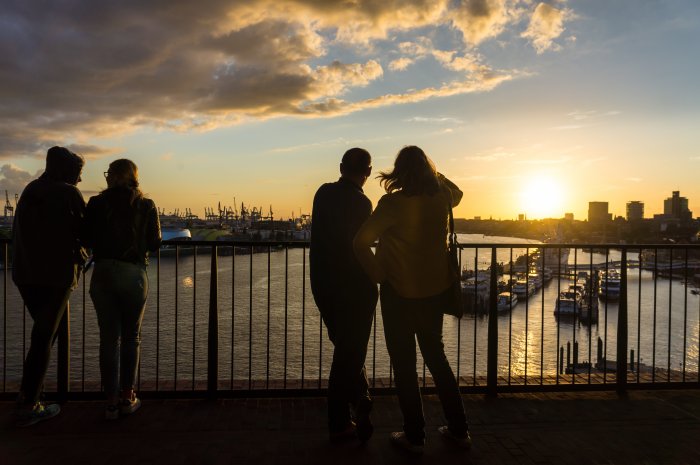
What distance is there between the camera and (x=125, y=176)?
3373 mm

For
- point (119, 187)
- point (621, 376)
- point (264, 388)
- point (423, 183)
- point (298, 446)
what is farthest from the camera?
point (621, 376)

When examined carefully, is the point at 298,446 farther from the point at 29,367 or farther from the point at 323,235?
the point at 29,367

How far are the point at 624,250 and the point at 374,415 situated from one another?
2.52 metres

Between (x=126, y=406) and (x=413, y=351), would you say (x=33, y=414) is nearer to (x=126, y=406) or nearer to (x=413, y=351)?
(x=126, y=406)

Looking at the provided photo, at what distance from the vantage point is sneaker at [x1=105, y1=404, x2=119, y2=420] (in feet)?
11.4

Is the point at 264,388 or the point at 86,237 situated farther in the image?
the point at 264,388

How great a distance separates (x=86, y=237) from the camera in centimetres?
341

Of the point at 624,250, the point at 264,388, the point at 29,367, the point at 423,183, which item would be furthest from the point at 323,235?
the point at 624,250

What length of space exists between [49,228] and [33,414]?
123 centimetres

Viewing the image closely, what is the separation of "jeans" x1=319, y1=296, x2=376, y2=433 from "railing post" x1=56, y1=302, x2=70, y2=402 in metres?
2.06

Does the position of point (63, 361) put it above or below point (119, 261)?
below

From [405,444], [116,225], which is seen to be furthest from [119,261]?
[405,444]

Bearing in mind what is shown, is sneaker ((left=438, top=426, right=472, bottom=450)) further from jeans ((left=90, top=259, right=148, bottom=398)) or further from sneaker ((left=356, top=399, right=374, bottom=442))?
jeans ((left=90, top=259, right=148, bottom=398))

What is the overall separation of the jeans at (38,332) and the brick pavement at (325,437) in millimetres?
277
